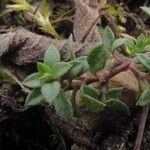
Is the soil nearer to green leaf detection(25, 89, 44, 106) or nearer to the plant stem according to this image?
the plant stem

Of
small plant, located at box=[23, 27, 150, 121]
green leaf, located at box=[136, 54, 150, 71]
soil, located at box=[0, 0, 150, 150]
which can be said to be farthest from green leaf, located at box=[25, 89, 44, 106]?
green leaf, located at box=[136, 54, 150, 71]

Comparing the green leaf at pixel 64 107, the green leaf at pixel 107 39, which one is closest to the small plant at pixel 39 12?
the green leaf at pixel 107 39

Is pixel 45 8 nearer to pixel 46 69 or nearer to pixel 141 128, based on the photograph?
pixel 46 69

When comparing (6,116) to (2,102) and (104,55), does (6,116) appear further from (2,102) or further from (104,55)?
(104,55)

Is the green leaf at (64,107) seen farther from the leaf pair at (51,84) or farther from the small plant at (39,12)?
the small plant at (39,12)

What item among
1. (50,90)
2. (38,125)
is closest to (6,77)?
(38,125)
